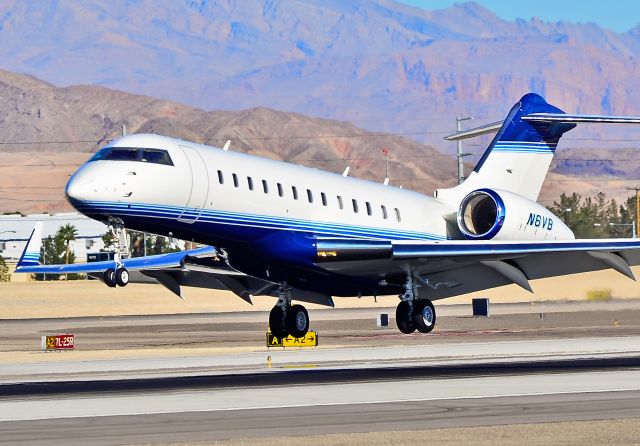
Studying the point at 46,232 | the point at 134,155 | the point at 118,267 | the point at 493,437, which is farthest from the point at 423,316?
the point at 46,232

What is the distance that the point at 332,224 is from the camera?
33344mm

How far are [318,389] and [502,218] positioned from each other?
31.9 feet

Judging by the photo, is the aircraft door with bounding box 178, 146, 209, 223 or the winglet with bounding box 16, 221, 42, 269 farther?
the winglet with bounding box 16, 221, 42, 269

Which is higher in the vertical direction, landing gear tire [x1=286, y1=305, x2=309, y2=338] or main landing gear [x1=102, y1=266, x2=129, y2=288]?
main landing gear [x1=102, y1=266, x2=129, y2=288]

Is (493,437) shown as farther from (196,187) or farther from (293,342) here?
(293,342)

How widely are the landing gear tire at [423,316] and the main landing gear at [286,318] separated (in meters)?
3.17

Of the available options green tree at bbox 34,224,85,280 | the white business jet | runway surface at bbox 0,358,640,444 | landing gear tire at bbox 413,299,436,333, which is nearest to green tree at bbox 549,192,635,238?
green tree at bbox 34,224,85,280

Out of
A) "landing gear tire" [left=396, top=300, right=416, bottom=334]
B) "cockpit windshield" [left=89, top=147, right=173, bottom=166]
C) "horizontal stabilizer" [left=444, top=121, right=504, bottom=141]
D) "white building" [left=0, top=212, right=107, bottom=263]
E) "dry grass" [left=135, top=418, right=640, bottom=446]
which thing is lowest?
"dry grass" [left=135, top=418, right=640, bottom=446]

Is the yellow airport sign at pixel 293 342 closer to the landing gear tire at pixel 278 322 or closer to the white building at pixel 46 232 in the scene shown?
the landing gear tire at pixel 278 322

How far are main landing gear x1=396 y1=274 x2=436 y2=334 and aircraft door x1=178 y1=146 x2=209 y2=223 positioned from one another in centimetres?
715

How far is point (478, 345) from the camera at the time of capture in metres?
47.8

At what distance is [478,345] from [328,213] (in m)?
16.3

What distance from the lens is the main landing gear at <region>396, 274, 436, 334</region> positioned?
34.6m

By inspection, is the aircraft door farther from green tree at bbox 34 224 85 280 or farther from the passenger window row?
green tree at bbox 34 224 85 280
